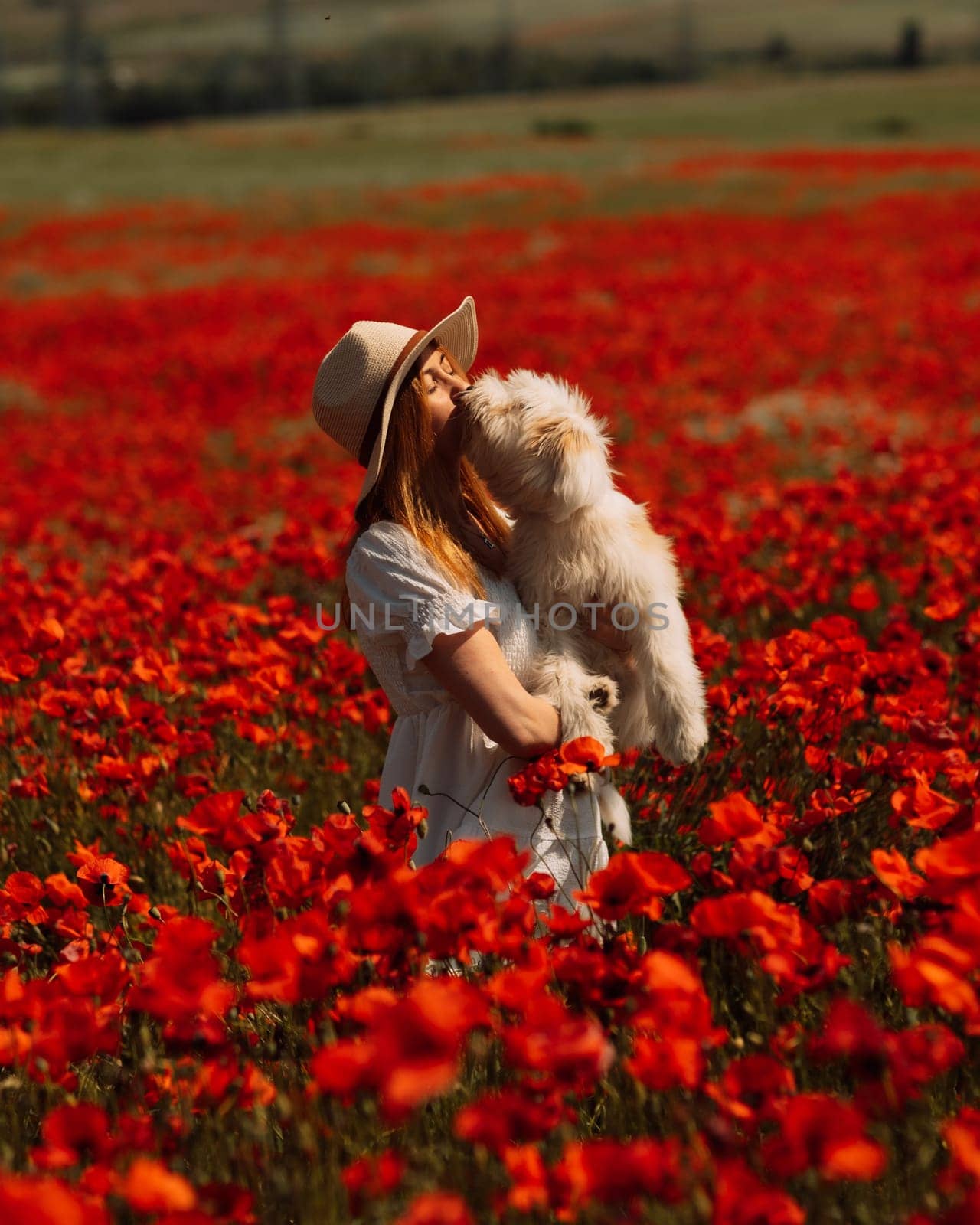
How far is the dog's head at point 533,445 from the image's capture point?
2.25 meters

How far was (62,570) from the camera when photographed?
4.38 meters

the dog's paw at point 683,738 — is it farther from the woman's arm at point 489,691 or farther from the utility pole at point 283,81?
the utility pole at point 283,81

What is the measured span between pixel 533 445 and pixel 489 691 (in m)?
0.48

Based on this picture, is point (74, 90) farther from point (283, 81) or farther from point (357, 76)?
point (357, 76)

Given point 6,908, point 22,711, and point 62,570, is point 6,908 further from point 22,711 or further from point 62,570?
point 62,570

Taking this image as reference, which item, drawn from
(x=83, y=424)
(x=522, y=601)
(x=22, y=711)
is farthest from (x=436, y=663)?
(x=83, y=424)

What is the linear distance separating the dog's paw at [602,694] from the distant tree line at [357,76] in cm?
8051

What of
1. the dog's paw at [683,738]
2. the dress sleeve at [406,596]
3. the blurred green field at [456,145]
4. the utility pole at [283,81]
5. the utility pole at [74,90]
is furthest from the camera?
the utility pole at [283,81]

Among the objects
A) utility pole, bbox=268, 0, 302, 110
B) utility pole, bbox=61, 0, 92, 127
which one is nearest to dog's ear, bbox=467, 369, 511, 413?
utility pole, bbox=61, 0, 92, 127

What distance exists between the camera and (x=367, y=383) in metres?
2.49

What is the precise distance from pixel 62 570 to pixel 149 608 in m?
0.62

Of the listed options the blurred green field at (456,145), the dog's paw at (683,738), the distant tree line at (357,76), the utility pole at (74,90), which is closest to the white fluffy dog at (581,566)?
the dog's paw at (683,738)

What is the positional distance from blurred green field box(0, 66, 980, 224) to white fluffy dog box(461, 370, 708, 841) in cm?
2636

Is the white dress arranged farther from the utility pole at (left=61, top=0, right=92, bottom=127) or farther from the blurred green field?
the utility pole at (left=61, top=0, right=92, bottom=127)
